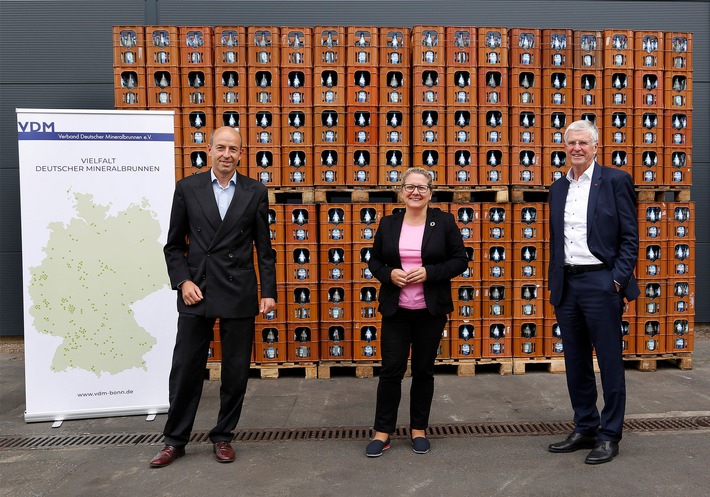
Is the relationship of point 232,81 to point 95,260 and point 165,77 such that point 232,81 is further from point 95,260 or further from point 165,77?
point 95,260

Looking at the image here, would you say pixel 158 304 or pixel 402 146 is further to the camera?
pixel 402 146

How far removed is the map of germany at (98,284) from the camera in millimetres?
4848

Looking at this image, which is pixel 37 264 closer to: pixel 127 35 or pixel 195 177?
pixel 195 177

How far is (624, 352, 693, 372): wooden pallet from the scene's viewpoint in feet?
21.3

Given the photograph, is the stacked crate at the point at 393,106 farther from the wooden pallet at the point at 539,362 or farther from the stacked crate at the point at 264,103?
the wooden pallet at the point at 539,362

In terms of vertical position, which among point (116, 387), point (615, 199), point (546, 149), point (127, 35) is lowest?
point (116, 387)

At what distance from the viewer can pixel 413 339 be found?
13.6 feet

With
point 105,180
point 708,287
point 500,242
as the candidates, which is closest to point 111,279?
point 105,180

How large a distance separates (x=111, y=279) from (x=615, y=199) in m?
4.33

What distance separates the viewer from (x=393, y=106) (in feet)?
20.6

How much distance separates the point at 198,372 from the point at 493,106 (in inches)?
176

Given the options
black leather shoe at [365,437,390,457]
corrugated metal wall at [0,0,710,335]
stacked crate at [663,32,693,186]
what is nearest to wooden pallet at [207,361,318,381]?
black leather shoe at [365,437,390,457]

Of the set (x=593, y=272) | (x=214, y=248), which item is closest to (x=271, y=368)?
(x=214, y=248)

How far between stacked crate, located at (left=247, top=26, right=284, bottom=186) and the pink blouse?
266 cm
